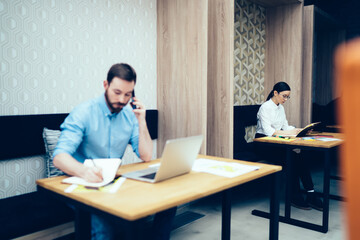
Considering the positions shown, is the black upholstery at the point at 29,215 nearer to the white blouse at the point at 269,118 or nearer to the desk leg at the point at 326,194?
the desk leg at the point at 326,194

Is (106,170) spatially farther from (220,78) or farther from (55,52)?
(220,78)

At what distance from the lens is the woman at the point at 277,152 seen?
3393 mm

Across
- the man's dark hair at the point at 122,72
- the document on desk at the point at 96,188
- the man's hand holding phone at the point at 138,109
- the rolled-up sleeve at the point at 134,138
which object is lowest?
the document on desk at the point at 96,188

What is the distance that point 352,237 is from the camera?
440 millimetres

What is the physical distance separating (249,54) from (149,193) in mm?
4138

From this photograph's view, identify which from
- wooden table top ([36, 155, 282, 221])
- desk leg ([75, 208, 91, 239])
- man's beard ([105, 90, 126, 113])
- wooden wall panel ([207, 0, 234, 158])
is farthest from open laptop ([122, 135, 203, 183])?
wooden wall panel ([207, 0, 234, 158])

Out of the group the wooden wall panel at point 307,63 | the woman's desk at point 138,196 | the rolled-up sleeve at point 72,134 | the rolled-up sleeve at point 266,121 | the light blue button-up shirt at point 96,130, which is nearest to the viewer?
the woman's desk at point 138,196

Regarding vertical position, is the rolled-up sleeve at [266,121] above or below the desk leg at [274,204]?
above

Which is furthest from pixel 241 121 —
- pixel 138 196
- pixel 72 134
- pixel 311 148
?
pixel 138 196

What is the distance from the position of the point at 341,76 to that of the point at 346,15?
7770 millimetres

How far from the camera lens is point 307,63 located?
5207 millimetres

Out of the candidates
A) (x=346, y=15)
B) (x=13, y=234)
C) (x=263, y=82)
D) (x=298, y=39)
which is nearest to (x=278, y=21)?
(x=298, y=39)

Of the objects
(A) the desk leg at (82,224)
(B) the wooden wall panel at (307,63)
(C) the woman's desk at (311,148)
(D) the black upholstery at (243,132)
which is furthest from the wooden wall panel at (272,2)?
(A) the desk leg at (82,224)

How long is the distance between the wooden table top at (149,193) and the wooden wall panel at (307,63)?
151 inches
